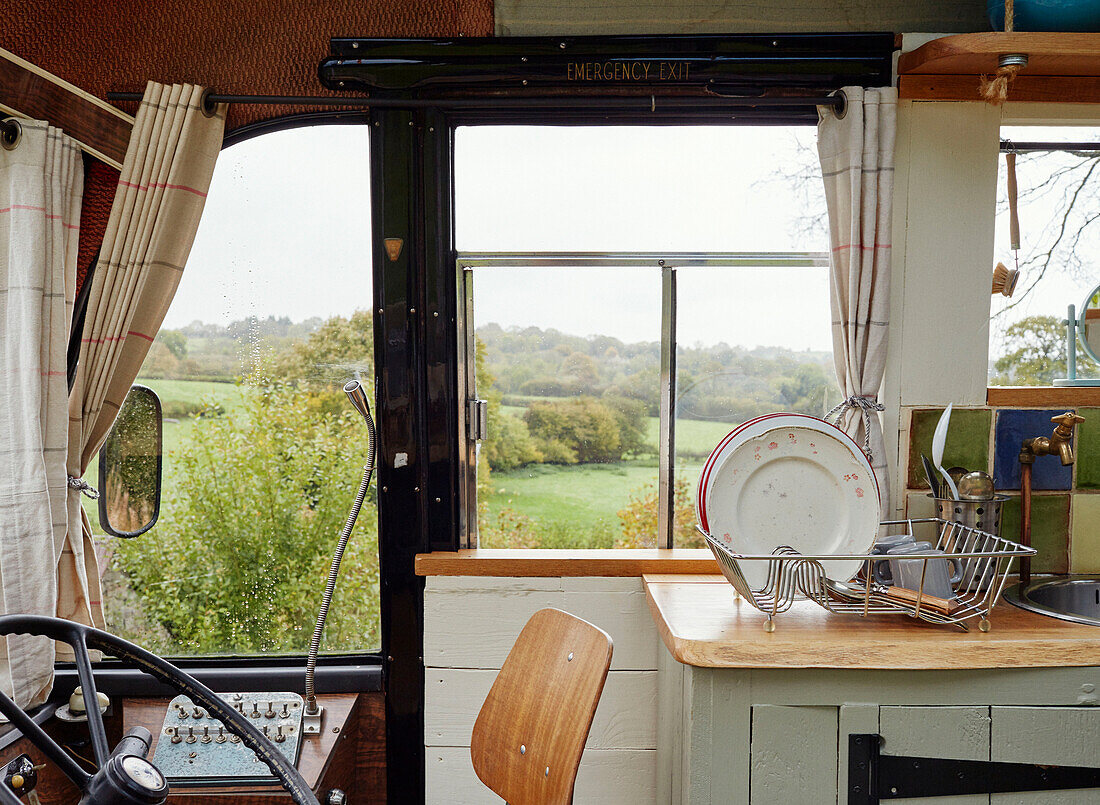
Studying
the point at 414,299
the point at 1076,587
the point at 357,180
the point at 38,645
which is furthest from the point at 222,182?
the point at 1076,587

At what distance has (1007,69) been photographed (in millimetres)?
1669

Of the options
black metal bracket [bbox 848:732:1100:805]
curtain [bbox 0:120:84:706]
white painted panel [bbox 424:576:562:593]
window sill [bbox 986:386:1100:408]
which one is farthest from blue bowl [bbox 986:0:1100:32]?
curtain [bbox 0:120:84:706]

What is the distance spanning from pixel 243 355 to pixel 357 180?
54 cm

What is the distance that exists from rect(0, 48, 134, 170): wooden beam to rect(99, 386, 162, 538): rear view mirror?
0.61 m

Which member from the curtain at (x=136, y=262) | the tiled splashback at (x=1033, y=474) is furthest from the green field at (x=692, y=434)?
the curtain at (x=136, y=262)

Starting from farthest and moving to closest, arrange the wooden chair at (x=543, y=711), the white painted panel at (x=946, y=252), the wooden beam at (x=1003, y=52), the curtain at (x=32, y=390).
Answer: the white painted panel at (x=946, y=252) → the curtain at (x=32, y=390) → the wooden beam at (x=1003, y=52) → the wooden chair at (x=543, y=711)

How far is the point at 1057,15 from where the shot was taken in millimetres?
1694

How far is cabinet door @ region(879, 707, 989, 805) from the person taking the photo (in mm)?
1419

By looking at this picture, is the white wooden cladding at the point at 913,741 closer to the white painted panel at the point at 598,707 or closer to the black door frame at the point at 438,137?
the white painted panel at the point at 598,707

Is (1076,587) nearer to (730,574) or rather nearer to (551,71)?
(730,574)

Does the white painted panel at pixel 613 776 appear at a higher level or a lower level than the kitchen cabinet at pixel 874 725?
lower

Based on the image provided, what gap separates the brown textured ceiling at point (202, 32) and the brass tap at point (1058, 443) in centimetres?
165

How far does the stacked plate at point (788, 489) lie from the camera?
65.4 inches

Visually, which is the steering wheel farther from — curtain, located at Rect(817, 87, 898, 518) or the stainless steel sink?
the stainless steel sink
